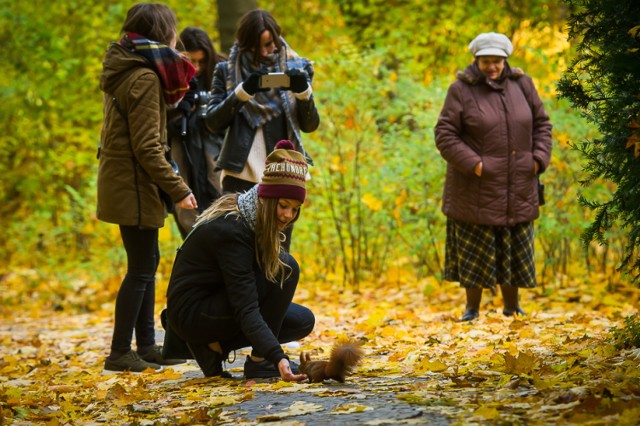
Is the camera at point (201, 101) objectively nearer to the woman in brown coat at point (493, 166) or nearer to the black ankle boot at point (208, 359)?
the woman in brown coat at point (493, 166)

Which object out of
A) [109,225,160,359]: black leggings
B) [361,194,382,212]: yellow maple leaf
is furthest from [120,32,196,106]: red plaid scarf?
[361,194,382,212]: yellow maple leaf

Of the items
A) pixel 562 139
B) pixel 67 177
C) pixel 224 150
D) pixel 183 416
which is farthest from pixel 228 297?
pixel 67 177

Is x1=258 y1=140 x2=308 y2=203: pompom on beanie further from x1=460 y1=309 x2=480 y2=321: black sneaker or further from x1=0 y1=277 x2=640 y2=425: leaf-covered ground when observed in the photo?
x1=460 y1=309 x2=480 y2=321: black sneaker

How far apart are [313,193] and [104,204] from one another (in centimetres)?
482

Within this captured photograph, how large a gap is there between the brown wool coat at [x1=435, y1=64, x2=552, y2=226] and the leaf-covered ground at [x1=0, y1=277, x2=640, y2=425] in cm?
90

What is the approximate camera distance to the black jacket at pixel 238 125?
5.89 meters

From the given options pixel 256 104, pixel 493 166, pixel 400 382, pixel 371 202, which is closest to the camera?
pixel 400 382

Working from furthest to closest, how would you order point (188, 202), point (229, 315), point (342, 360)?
point (188, 202) → point (229, 315) → point (342, 360)

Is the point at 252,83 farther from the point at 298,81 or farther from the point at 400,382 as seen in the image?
the point at 400,382

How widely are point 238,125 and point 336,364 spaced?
8.03ft

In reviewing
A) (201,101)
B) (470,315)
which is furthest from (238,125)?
(470,315)

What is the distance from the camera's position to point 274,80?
230 inches

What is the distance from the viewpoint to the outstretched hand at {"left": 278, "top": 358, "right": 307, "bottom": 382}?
4070mm

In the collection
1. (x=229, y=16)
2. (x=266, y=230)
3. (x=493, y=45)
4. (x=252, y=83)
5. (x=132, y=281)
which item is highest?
(x=229, y=16)
